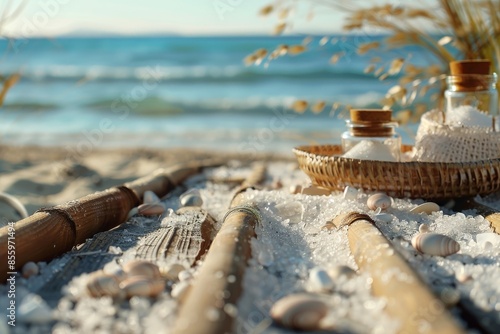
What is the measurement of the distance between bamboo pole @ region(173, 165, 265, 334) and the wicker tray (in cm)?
55

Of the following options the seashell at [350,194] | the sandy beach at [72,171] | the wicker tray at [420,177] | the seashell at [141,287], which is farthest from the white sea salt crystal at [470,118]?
the sandy beach at [72,171]

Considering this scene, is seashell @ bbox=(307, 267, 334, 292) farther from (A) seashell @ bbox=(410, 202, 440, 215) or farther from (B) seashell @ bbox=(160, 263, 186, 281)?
(A) seashell @ bbox=(410, 202, 440, 215)

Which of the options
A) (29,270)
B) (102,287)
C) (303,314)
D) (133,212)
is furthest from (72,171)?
(303,314)

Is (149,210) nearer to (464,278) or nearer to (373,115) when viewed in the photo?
(373,115)

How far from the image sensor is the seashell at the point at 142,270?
3.79 ft

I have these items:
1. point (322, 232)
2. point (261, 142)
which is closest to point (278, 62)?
point (261, 142)

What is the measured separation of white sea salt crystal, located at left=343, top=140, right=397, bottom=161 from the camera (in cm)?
196

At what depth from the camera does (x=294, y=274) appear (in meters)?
1.26

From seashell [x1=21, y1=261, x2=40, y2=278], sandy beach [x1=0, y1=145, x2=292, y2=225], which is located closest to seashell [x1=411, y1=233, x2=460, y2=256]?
seashell [x1=21, y1=261, x2=40, y2=278]

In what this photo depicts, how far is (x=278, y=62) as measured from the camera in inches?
538

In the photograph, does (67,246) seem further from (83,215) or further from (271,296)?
(271,296)

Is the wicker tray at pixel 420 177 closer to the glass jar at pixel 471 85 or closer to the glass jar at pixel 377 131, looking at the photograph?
the glass jar at pixel 377 131

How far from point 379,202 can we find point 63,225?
0.94m

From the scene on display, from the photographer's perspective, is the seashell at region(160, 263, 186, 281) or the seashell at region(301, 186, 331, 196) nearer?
the seashell at region(160, 263, 186, 281)
